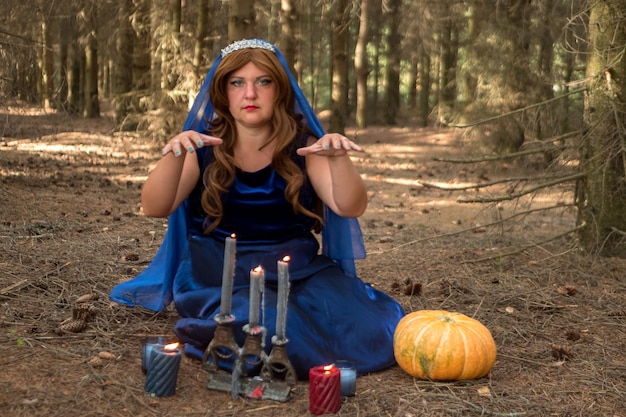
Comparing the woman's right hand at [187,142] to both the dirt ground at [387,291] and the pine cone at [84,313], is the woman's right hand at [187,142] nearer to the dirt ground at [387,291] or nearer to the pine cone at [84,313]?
the dirt ground at [387,291]

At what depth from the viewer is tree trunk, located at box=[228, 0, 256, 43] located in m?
9.38

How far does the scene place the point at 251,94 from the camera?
3719mm

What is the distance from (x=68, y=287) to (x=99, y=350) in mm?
1206

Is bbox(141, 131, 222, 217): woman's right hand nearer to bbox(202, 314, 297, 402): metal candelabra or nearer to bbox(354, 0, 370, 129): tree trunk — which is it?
bbox(202, 314, 297, 402): metal candelabra

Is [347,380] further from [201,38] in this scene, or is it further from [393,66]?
[393,66]

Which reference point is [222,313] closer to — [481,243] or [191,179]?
[191,179]

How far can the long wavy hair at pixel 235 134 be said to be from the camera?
149 inches

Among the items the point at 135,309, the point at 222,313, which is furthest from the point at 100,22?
the point at 222,313

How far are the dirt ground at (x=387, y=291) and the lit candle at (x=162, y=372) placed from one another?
0.16 feet

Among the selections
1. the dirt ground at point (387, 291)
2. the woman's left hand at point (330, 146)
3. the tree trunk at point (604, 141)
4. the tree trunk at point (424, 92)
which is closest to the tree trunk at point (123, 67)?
the tree trunk at point (424, 92)

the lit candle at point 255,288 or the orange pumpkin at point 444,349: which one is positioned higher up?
the lit candle at point 255,288

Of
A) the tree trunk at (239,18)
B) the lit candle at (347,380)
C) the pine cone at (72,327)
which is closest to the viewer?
the lit candle at (347,380)

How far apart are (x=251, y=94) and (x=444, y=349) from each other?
1.60 metres

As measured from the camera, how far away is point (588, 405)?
336 cm
